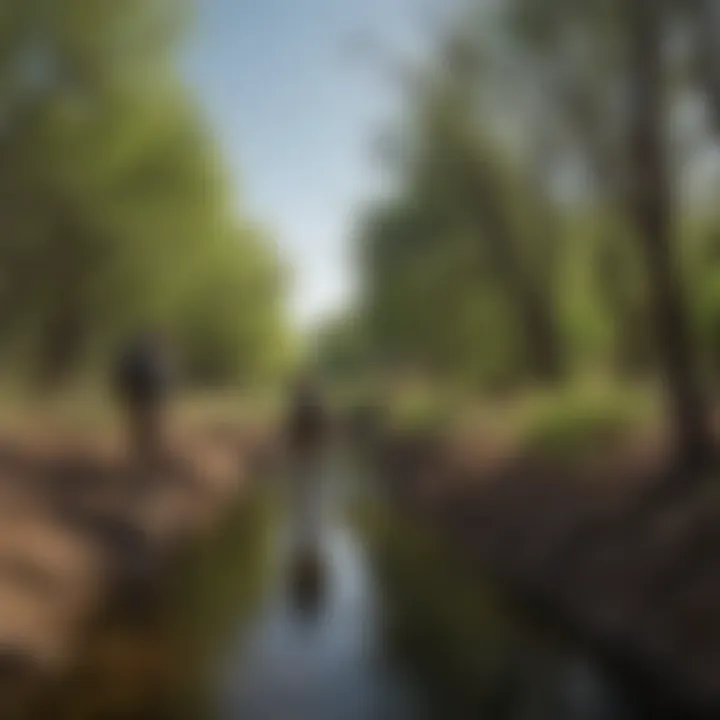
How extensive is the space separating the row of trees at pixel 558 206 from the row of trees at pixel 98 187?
4.10m

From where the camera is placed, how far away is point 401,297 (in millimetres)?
24922

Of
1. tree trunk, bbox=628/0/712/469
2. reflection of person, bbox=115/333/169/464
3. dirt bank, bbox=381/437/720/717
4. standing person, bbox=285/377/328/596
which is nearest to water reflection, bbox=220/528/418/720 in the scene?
standing person, bbox=285/377/328/596

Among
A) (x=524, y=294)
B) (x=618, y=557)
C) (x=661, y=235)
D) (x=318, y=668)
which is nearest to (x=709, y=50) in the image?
(x=661, y=235)

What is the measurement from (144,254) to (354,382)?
5192 mm

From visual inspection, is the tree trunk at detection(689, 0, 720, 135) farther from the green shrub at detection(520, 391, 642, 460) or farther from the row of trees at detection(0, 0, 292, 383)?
the row of trees at detection(0, 0, 292, 383)

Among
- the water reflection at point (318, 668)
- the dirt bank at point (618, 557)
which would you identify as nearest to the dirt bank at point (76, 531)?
the water reflection at point (318, 668)

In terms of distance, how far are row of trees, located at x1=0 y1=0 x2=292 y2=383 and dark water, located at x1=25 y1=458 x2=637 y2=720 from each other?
4939mm

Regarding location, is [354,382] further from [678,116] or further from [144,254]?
[678,116]

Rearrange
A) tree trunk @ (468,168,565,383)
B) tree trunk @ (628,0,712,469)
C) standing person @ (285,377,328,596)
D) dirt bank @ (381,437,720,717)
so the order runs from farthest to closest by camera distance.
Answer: tree trunk @ (468,168,565,383) < standing person @ (285,377,328,596) < tree trunk @ (628,0,712,469) < dirt bank @ (381,437,720,717)

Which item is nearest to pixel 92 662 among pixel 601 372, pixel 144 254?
pixel 144 254

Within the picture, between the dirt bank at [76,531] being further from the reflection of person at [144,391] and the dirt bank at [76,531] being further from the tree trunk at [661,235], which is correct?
the tree trunk at [661,235]

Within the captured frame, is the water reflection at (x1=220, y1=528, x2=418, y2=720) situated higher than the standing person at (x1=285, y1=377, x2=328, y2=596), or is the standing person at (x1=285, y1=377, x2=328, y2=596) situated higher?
the standing person at (x1=285, y1=377, x2=328, y2=596)

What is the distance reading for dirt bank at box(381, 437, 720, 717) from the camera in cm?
827

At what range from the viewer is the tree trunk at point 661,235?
11211mm
